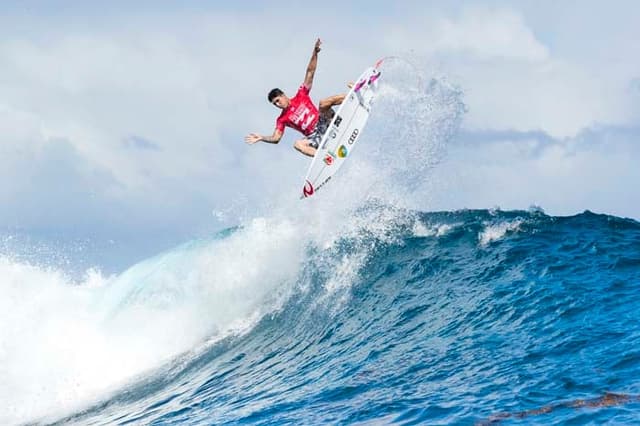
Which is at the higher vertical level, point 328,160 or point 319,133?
point 319,133

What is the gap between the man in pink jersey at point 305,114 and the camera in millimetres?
11125

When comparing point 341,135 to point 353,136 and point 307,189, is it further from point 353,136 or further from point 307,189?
point 307,189

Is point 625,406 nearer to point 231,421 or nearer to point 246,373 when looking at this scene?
point 231,421

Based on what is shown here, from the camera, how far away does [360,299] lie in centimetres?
1168

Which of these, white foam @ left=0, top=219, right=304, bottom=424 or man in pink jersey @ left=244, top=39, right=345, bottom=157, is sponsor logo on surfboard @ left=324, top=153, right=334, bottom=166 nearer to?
man in pink jersey @ left=244, top=39, right=345, bottom=157

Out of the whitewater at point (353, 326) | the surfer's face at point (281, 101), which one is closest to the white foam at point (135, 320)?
the whitewater at point (353, 326)

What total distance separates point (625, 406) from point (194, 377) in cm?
658

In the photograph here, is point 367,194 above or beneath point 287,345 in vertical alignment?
above

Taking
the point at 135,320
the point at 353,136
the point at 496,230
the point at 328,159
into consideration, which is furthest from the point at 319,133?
the point at 135,320

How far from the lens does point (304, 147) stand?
37.8 ft

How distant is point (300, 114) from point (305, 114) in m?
0.09

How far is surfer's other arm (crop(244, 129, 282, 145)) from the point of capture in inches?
423

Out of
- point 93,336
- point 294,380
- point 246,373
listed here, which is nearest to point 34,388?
point 93,336

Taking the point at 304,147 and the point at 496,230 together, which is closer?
the point at 304,147
